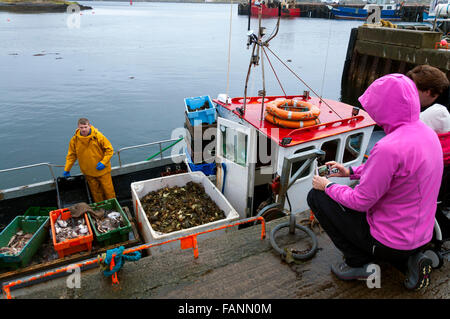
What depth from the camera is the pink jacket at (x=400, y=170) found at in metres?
2.01

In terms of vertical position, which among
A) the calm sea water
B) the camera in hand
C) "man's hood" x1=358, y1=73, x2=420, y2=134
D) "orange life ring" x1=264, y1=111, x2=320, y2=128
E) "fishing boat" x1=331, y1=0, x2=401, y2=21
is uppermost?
"fishing boat" x1=331, y1=0, x2=401, y2=21

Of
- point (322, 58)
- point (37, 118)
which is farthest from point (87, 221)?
point (322, 58)

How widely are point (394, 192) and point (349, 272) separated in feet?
3.41

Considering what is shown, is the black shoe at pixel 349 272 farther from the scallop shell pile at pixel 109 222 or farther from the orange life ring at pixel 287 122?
the scallop shell pile at pixel 109 222

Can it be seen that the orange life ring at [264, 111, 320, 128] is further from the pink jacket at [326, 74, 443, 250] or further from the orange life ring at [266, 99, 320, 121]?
the pink jacket at [326, 74, 443, 250]

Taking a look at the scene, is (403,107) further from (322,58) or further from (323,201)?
(322,58)

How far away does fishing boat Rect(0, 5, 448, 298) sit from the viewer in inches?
176

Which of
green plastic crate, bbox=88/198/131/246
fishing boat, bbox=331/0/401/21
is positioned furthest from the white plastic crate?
fishing boat, bbox=331/0/401/21

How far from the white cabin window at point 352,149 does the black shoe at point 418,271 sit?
3.45 meters

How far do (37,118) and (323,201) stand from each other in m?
19.5

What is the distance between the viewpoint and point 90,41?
4472cm

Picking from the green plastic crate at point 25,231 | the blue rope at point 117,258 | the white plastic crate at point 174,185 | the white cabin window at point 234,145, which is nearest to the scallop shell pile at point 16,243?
the green plastic crate at point 25,231

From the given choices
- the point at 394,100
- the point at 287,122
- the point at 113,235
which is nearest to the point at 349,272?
the point at 394,100

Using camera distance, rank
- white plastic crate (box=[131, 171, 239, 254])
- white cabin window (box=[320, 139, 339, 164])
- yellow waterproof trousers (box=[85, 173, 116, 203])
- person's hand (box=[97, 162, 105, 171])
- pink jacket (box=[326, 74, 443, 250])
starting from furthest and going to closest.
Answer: yellow waterproof trousers (box=[85, 173, 116, 203])
person's hand (box=[97, 162, 105, 171])
white cabin window (box=[320, 139, 339, 164])
white plastic crate (box=[131, 171, 239, 254])
pink jacket (box=[326, 74, 443, 250])
